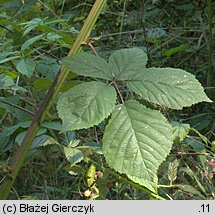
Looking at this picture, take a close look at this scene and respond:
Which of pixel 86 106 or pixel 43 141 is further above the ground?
pixel 86 106

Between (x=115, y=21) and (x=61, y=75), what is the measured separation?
2213 millimetres

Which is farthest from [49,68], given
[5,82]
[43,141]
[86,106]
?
[86,106]

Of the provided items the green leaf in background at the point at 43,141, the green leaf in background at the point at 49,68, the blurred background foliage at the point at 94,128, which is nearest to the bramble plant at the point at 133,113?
the blurred background foliage at the point at 94,128

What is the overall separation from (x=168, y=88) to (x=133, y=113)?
0.08 m

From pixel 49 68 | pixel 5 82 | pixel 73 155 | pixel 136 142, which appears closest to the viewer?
pixel 136 142

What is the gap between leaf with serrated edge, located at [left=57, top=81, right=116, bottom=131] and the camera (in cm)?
91

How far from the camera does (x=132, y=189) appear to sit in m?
1.50

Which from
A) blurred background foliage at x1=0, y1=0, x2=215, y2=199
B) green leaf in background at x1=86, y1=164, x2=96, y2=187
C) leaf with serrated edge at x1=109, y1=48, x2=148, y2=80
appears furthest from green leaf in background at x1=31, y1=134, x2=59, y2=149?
leaf with serrated edge at x1=109, y1=48, x2=148, y2=80

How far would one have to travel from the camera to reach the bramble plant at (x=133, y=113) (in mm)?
918

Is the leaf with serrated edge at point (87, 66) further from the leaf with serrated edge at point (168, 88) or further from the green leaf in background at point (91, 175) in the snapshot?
the green leaf in background at point (91, 175)

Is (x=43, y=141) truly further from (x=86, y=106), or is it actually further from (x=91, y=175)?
(x=86, y=106)

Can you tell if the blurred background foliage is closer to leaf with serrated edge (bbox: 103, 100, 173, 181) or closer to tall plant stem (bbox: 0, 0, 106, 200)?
tall plant stem (bbox: 0, 0, 106, 200)

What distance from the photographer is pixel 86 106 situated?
928mm
